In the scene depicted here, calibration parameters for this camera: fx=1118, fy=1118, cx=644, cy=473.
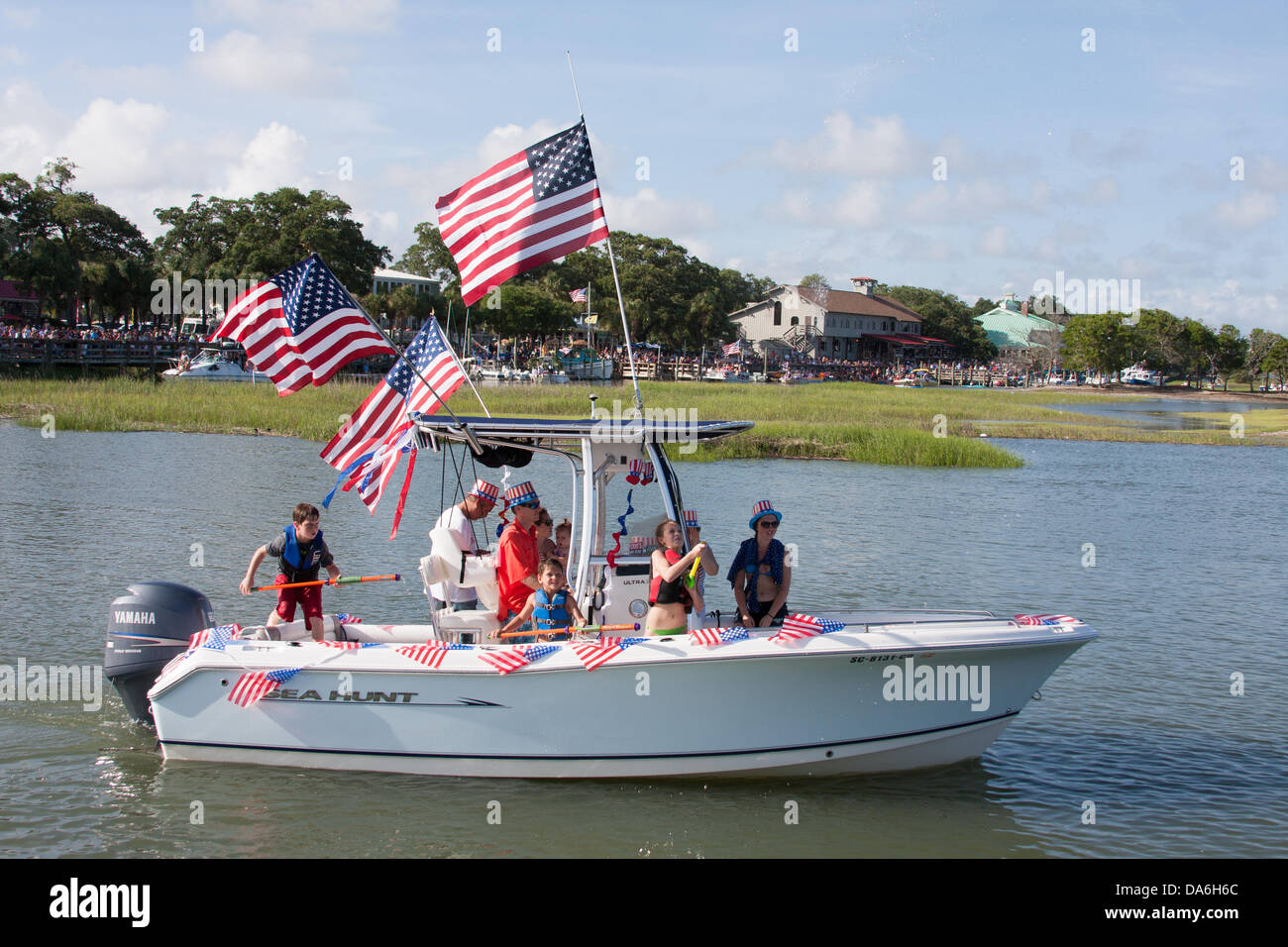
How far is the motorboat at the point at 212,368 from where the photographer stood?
5088 cm

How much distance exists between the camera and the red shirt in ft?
29.0

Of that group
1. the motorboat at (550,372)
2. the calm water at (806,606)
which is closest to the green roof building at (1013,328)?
the motorboat at (550,372)

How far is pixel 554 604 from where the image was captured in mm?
8438

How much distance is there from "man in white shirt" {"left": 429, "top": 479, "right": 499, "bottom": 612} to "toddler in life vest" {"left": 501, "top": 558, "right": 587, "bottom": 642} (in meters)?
0.93

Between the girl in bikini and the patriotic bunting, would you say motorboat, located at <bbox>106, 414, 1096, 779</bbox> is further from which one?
the girl in bikini

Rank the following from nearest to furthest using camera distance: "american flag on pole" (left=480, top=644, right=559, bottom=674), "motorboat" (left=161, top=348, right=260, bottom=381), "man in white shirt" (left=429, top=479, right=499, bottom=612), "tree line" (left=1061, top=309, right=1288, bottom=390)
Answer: "american flag on pole" (left=480, top=644, right=559, bottom=674), "man in white shirt" (left=429, top=479, right=499, bottom=612), "motorboat" (left=161, top=348, right=260, bottom=381), "tree line" (left=1061, top=309, right=1288, bottom=390)

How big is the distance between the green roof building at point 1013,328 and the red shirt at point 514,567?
114 m

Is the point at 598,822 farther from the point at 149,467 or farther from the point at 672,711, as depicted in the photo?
the point at 149,467

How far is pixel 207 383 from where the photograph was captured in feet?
136

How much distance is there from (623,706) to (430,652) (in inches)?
57.5

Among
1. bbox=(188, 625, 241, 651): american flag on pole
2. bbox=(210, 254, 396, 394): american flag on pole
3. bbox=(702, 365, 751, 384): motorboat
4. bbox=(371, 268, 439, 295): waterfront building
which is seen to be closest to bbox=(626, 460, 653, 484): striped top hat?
bbox=(210, 254, 396, 394): american flag on pole

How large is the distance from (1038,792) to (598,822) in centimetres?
363

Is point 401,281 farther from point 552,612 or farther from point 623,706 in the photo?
point 623,706
